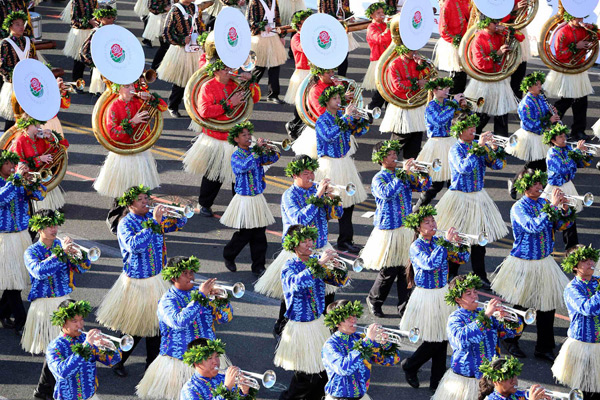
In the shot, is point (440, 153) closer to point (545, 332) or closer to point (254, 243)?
point (254, 243)

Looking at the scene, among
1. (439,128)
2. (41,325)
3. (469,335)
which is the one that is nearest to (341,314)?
(469,335)

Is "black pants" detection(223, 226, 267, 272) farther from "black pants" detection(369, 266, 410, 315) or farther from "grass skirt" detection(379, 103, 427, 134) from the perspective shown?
"grass skirt" detection(379, 103, 427, 134)

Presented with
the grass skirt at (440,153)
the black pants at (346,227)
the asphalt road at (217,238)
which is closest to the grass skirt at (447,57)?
the asphalt road at (217,238)

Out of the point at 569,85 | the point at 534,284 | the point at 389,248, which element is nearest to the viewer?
the point at 534,284

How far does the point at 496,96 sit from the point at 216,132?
15.0 feet

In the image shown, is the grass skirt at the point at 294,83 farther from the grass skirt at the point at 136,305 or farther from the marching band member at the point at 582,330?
the marching band member at the point at 582,330

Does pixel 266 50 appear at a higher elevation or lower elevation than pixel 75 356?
higher

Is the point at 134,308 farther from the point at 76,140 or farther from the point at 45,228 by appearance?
the point at 76,140

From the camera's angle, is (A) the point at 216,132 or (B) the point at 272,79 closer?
(A) the point at 216,132

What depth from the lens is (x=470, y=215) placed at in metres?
14.2

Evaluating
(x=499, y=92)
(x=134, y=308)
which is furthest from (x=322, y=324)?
(x=499, y=92)

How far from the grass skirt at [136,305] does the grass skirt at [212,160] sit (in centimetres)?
337

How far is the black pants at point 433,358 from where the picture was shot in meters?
12.1

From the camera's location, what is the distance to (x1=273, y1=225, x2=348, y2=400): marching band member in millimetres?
11578
